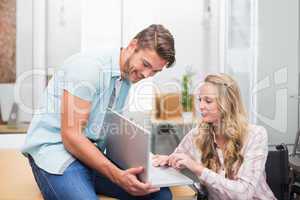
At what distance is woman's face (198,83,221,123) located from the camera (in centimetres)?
175

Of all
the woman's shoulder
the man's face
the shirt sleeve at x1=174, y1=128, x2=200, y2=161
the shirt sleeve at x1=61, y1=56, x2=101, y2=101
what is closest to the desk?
the shirt sleeve at x1=174, y1=128, x2=200, y2=161

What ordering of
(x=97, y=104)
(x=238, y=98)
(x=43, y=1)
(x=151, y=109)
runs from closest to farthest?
(x=97, y=104) < (x=238, y=98) < (x=43, y=1) < (x=151, y=109)

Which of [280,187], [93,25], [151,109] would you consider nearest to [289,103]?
[151,109]

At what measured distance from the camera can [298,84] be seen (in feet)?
10.2

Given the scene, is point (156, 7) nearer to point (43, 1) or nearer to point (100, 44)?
point (100, 44)

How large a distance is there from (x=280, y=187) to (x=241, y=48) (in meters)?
1.61

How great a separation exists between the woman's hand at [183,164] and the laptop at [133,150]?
0.03 m

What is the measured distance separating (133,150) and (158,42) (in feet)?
1.39

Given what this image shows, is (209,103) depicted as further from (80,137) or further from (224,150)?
(80,137)

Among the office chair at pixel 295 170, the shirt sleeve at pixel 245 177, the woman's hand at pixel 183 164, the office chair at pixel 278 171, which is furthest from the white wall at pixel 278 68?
the woman's hand at pixel 183 164

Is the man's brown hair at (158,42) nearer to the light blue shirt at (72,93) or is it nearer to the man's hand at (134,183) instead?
the light blue shirt at (72,93)

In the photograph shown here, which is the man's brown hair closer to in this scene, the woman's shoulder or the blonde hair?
the blonde hair

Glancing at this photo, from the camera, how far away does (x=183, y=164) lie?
1567mm

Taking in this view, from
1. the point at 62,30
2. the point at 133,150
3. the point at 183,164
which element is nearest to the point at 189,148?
the point at 183,164
